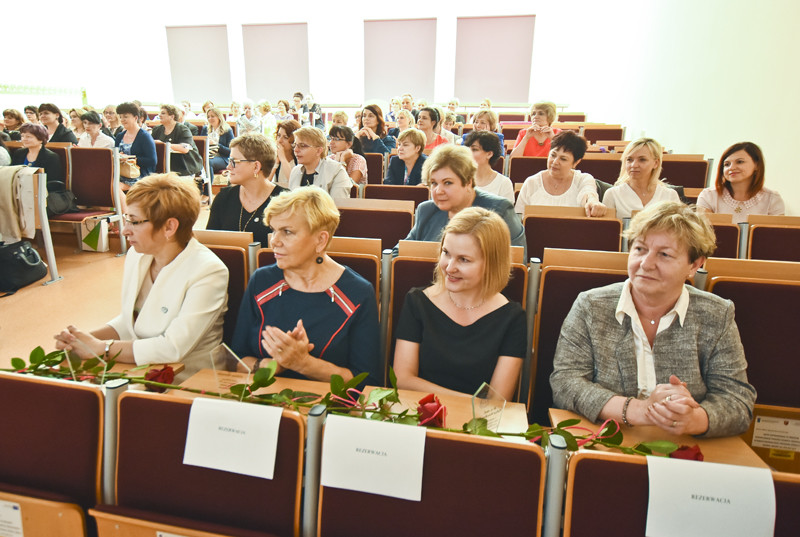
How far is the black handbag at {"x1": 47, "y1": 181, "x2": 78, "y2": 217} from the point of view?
4562 mm

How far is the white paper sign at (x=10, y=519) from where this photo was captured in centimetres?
109

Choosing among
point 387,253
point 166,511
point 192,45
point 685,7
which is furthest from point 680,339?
point 192,45

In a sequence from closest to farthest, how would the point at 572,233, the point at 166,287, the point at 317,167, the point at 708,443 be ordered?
the point at 708,443, the point at 166,287, the point at 572,233, the point at 317,167

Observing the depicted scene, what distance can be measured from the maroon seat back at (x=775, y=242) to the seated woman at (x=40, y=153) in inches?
223

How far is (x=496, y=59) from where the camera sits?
12.2 metres

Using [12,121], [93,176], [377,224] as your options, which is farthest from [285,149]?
[12,121]

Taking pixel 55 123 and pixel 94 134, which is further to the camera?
pixel 55 123

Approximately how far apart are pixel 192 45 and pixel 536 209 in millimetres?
13409

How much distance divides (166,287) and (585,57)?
901cm

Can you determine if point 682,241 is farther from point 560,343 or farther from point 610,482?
point 610,482

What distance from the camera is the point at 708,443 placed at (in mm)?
1297

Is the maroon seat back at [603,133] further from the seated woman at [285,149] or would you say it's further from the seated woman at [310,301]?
the seated woman at [310,301]

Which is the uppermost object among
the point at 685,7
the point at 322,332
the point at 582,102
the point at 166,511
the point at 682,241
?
the point at 685,7

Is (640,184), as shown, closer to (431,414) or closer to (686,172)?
(686,172)
